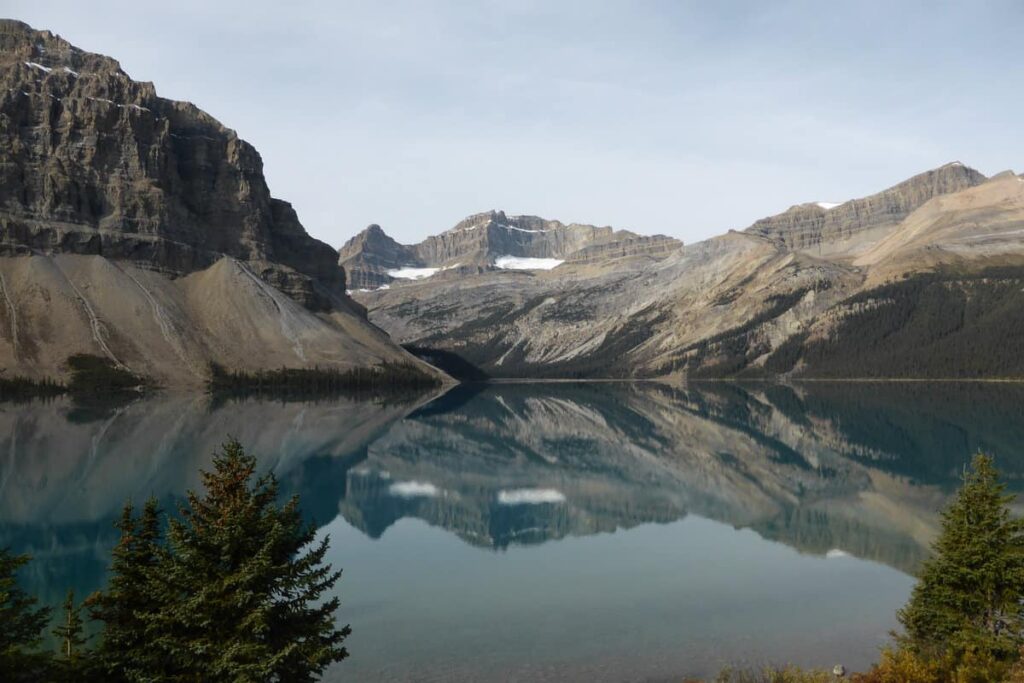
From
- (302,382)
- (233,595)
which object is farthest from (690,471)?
(302,382)

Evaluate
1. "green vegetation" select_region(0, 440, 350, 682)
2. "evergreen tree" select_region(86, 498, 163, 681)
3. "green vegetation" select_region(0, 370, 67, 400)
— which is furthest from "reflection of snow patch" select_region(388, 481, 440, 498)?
"green vegetation" select_region(0, 370, 67, 400)

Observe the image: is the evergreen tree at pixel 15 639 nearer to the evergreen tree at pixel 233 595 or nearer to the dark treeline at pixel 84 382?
the evergreen tree at pixel 233 595

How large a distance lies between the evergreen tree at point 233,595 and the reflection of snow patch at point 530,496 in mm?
45562

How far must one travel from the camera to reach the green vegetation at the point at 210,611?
51.2 feet

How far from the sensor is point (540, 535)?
50.9 meters

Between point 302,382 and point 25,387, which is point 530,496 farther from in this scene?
point 302,382

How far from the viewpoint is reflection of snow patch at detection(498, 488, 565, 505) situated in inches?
2462

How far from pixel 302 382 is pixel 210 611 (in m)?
166

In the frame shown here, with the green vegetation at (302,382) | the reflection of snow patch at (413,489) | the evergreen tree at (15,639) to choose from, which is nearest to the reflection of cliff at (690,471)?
the reflection of snow patch at (413,489)

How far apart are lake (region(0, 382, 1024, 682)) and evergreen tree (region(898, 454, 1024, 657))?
17.9 ft

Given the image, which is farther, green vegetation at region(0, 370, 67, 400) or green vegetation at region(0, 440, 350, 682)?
green vegetation at region(0, 370, 67, 400)

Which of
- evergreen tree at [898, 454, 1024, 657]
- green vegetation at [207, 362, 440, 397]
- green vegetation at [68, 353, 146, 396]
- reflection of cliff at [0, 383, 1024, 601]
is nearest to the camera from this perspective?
evergreen tree at [898, 454, 1024, 657]

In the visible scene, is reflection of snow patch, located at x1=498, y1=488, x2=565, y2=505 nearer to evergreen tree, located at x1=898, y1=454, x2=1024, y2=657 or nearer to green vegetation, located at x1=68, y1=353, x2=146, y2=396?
evergreen tree, located at x1=898, y1=454, x2=1024, y2=657

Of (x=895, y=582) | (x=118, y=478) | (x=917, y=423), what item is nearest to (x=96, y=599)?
(x=895, y=582)
